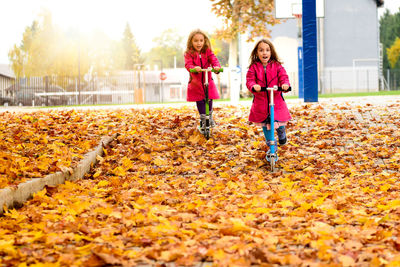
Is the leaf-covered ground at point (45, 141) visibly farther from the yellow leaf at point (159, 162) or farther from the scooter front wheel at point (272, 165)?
the scooter front wheel at point (272, 165)

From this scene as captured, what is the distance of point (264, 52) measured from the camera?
7.11m

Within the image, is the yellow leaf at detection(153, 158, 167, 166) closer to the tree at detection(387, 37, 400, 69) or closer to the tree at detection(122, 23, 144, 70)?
the tree at detection(387, 37, 400, 69)

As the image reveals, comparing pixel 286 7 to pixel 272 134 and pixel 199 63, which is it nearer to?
pixel 199 63

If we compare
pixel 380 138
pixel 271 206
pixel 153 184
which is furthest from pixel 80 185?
pixel 380 138

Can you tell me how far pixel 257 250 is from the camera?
136 inches

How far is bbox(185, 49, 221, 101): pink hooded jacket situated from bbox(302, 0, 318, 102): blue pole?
599cm

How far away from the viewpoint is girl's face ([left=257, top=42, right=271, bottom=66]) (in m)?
7.11

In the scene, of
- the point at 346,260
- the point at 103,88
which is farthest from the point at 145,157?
the point at 103,88

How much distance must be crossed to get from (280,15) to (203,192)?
1577 cm

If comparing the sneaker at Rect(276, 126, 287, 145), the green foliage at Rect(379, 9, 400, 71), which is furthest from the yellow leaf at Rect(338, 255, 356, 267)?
the green foliage at Rect(379, 9, 400, 71)

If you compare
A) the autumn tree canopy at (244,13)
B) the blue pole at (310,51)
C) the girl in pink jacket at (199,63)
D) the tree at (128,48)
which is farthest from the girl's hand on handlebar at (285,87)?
the tree at (128,48)

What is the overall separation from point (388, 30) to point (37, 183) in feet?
241

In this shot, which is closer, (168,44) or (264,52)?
(264,52)

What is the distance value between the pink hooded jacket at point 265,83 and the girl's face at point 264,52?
0.35 ft
